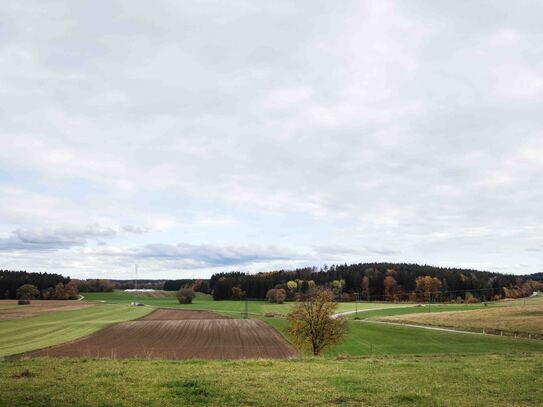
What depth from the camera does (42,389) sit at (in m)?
15.0

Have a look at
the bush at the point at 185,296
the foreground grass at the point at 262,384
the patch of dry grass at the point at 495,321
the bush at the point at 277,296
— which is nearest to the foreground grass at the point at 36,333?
→ the foreground grass at the point at 262,384

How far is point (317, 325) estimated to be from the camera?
51.1 metres

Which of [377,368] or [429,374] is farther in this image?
[377,368]

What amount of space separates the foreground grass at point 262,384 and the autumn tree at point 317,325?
28.4 metres

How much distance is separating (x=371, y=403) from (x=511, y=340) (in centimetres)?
6270

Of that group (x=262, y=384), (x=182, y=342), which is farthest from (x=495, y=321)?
(x=262, y=384)

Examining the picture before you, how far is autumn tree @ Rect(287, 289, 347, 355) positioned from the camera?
50.8 meters

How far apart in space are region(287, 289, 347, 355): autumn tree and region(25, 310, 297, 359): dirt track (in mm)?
5400

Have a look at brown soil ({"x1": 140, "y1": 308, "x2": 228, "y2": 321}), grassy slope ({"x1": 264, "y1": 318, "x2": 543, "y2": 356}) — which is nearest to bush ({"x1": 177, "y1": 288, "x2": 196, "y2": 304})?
brown soil ({"x1": 140, "y1": 308, "x2": 228, "y2": 321})

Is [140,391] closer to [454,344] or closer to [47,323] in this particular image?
[454,344]

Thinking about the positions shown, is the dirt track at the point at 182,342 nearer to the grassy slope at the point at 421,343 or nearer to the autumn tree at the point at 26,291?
the grassy slope at the point at 421,343

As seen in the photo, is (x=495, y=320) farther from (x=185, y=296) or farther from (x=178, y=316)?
(x=185, y=296)

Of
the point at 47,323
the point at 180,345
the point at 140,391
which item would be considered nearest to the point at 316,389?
the point at 140,391

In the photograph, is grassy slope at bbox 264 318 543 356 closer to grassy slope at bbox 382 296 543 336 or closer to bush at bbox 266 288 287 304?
grassy slope at bbox 382 296 543 336
